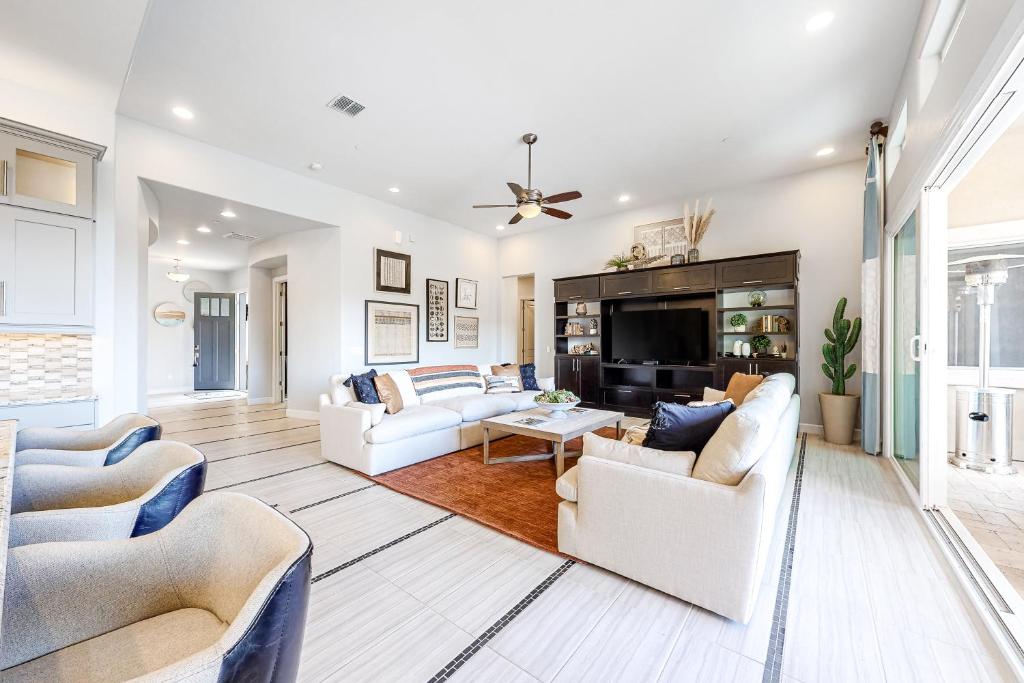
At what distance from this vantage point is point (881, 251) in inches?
155

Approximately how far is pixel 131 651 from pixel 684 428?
2052mm

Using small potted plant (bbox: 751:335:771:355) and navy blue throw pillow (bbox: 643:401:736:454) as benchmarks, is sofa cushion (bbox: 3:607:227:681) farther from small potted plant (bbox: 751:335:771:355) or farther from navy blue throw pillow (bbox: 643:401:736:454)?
small potted plant (bbox: 751:335:771:355)

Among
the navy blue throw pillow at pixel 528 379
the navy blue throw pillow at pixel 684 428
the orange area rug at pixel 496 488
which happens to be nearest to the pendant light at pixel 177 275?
the navy blue throw pillow at pixel 528 379

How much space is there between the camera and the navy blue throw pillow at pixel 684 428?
2.05 metres

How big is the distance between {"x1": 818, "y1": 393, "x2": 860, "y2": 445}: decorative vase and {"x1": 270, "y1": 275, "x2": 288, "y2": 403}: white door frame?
315 inches

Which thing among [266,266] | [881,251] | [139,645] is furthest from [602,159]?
[266,266]

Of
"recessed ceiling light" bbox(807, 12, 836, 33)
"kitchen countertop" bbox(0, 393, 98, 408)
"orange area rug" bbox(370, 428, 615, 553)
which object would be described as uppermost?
"recessed ceiling light" bbox(807, 12, 836, 33)

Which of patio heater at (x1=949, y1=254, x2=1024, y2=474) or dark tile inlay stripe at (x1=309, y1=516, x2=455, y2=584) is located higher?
patio heater at (x1=949, y1=254, x2=1024, y2=474)

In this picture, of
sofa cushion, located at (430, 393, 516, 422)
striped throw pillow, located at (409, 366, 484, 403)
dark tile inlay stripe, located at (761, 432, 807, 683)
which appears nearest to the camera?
dark tile inlay stripe, located at (761, 432, 807, 683)

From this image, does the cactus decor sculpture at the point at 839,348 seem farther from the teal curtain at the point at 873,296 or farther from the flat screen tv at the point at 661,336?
the flat screen tv at the point at 661,336

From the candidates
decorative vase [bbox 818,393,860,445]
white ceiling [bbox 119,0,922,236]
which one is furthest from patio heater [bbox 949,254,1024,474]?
white ceiling [bbox 119,0,922,236]

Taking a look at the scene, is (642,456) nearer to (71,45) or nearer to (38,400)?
(38,400)

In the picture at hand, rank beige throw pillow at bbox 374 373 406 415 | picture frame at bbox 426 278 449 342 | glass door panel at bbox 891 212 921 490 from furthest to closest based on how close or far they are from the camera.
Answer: picture frame at bbox 426 278 449 342, beige throw pillow at bbox 374 373 406 415, glass door panel at bbox 891 212 921 490

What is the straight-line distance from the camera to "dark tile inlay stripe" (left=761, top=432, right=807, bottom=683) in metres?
1.43
